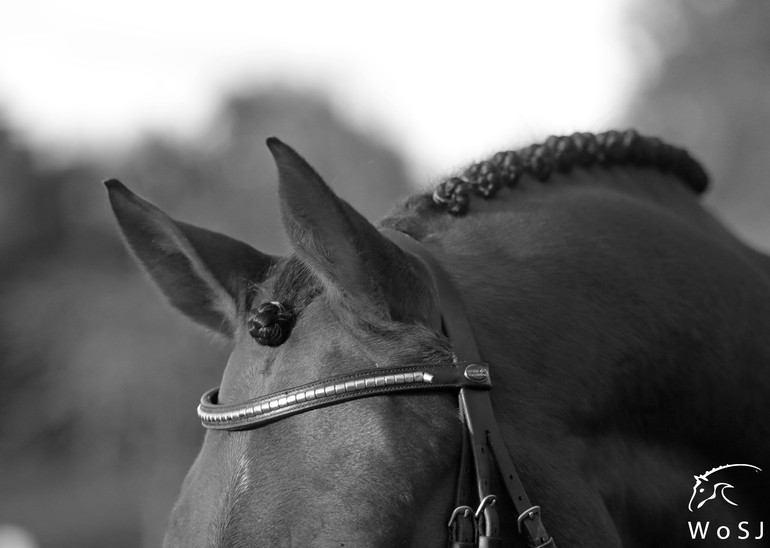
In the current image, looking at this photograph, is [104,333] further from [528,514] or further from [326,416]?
[528,514]

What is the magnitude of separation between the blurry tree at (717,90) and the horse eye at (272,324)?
29921 mm

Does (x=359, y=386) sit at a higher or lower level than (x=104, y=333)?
lower

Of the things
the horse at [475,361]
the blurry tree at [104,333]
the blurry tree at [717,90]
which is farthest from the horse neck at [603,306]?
the blurry tree at [717,90]

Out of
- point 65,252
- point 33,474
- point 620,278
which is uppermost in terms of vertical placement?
point 65,252

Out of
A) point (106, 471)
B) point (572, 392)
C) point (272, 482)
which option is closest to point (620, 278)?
point (572, 392)

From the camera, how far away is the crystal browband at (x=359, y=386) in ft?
7.38

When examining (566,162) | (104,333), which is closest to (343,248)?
(566,162)

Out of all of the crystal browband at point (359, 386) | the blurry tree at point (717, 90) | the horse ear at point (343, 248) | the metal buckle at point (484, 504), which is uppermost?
the blurry tree at point (717, 90)

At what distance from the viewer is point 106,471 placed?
27.5 m

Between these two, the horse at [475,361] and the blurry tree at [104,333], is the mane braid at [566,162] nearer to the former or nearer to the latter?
the horse at [475,361]

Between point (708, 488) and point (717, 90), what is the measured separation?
42.8 metres

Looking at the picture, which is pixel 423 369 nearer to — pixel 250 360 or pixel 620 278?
pixel 250 360

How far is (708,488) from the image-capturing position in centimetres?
287

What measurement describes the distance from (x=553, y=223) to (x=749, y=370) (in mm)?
772
